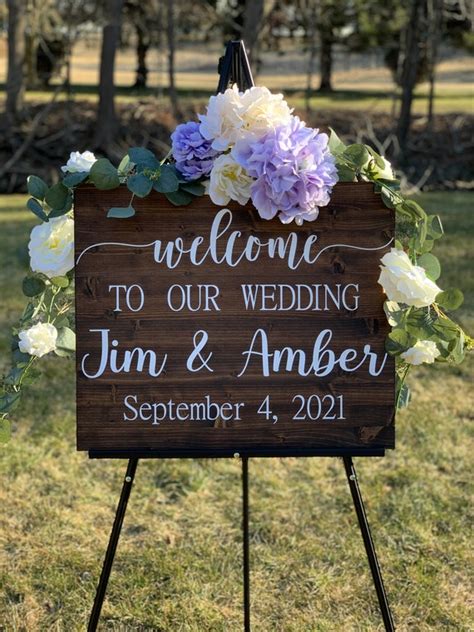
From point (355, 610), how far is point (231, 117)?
1.46 meters

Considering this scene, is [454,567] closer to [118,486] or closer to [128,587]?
[128,587]

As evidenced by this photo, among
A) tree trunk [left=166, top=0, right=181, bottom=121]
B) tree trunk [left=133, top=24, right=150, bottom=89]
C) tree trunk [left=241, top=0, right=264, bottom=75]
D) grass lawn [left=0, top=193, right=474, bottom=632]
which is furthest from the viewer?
tree trunk [left=133, top=24, right=150, bottom=89]

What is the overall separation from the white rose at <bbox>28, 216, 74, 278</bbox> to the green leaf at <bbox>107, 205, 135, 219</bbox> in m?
0.15

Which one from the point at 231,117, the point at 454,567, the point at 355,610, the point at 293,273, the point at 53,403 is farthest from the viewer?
the point at 53,403

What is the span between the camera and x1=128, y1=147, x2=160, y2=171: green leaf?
1680 mm

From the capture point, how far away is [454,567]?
259 cm

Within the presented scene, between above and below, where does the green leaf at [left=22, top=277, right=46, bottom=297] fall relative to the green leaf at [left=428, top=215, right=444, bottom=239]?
below

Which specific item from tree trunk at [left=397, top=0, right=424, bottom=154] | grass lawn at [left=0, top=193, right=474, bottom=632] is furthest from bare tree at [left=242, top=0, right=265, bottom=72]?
grass lawn at [left=0, top=193, right=474, bottom=632]

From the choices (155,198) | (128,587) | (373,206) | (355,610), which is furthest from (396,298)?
(128,587)

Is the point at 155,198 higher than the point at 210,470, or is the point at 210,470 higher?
the point at 155,198

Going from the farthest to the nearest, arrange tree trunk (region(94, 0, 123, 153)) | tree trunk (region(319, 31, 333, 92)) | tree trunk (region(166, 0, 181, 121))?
tree trunk (region(319, 31, 333, 92)) → tree trunk (region(94, 0, 123, 153)) → tree trunk (region(166, 0, 181, 121))

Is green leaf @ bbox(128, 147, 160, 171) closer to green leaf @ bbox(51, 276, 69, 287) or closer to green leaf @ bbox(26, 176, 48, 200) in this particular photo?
green leaf @ bbox(26, 176, 48, 200)

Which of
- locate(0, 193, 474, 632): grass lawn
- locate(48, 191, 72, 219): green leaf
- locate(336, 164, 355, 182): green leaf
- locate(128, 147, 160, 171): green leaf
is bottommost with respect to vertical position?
locate(0, 193, 474, 632): grass lawn

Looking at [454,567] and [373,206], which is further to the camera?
[454,567]
